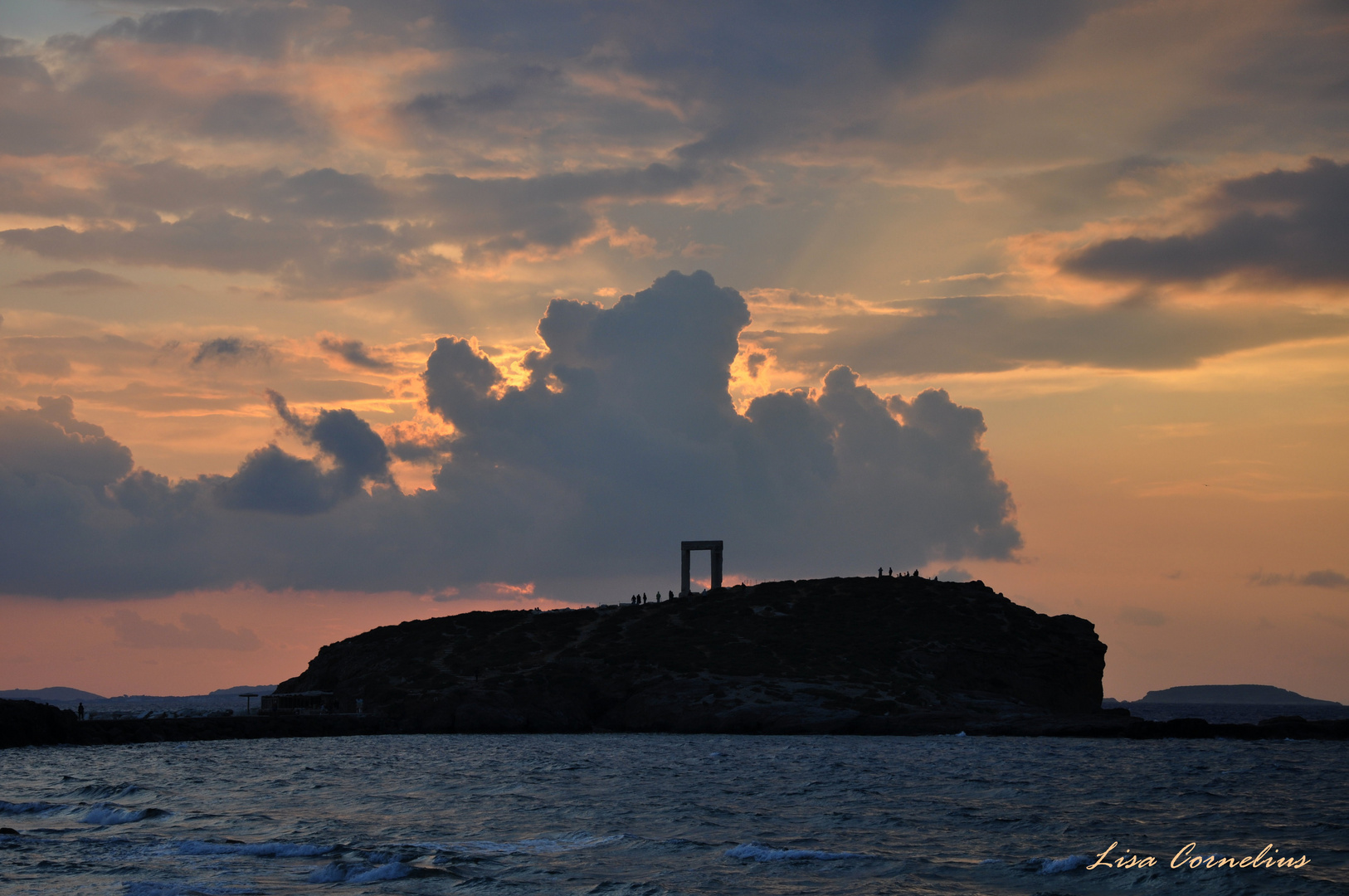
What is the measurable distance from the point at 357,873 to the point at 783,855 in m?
13.7

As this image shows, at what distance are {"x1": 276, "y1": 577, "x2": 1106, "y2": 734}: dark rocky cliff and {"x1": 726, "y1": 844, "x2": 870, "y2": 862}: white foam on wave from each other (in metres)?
70.3

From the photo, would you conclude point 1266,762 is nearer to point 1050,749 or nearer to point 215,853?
point 1050,749

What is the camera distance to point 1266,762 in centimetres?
7625

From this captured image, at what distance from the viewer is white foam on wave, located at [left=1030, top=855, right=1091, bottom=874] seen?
34625 mm

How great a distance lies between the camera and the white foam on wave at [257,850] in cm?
3906

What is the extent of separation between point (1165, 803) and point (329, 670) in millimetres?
108877

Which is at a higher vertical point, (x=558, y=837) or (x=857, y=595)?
(x=857, y=595)

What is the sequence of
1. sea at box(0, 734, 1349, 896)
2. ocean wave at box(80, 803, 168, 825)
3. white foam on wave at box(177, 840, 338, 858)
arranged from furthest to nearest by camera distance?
ocean wave at box(80, 803, 168, 825) → white foam on wave at box(177, 840, 338, 858) → sea at box(0, 734, 1349, 896)

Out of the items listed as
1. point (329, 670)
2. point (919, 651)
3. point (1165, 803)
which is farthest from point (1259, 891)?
point (329, 670)

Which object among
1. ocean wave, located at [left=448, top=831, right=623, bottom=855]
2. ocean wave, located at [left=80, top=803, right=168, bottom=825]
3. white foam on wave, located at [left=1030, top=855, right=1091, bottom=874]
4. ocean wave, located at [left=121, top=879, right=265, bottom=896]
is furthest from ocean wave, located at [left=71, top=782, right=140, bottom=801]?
white foam on wave, located at [left=1030, top=855, right=1091, bottom=874]

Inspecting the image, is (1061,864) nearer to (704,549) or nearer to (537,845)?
(537,845)

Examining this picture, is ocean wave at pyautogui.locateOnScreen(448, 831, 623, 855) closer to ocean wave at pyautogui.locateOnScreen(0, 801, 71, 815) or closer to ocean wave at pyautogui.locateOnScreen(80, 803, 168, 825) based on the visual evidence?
ocean wave at pyautogui.locateOnScreen(80, 803, 168, 825)

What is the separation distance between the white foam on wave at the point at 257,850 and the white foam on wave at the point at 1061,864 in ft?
78.0

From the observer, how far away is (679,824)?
45.4m
